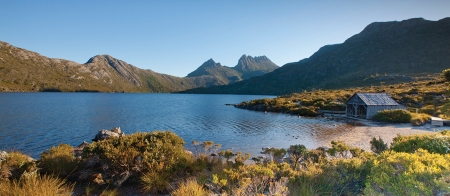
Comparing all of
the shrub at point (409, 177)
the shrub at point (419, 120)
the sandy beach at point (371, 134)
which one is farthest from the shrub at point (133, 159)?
the shrub at point (419, 120)

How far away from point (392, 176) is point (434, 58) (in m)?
151

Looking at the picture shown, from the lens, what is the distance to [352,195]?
6.78 metres

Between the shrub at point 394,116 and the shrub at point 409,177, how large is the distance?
3542 cm

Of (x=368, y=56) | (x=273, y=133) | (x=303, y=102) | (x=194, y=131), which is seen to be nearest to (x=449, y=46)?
(x=368, y=56)

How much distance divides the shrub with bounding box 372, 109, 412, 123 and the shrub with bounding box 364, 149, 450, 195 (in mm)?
35418

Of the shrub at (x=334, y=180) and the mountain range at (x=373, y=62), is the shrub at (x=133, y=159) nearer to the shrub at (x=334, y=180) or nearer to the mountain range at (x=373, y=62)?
the shrub at (x=334, y=180)

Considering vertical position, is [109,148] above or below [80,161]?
above

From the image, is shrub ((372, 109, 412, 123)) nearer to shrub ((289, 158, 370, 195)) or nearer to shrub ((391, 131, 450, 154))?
shrub ((391, 131, 450, 154))

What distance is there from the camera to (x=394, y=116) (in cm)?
3581

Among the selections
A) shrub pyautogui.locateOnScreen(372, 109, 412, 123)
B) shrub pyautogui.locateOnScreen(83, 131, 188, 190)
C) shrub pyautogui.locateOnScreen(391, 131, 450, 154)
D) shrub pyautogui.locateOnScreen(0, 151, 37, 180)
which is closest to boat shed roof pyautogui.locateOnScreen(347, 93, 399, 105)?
shrub pyautogui.locateOnScreen(372, 109, 412, 123)

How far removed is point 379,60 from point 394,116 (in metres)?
124

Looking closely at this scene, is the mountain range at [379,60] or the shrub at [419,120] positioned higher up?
the mountain range at [379,60]

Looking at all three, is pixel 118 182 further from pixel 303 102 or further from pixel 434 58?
pixel 434 58

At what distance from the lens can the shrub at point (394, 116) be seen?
34875 millimetres
